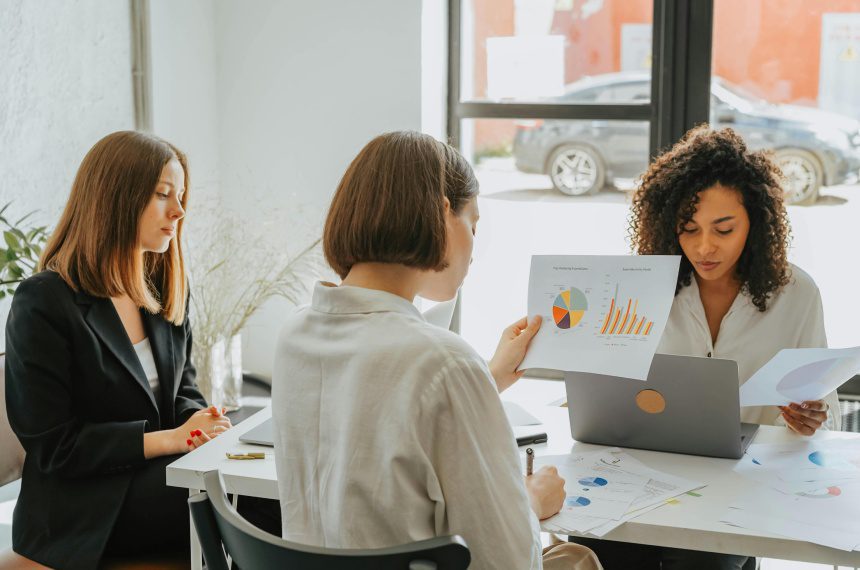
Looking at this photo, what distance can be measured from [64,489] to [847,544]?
4.86ft

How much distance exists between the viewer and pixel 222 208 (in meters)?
3.50

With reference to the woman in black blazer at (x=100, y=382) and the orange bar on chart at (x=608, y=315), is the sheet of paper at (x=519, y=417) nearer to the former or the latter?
the orange bar on chart at (x=608, y=315)

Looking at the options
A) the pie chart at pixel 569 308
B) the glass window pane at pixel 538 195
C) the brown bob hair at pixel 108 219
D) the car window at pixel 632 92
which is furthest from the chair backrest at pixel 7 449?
the car window at pixel 632 92

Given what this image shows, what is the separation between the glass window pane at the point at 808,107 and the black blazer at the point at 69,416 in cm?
222

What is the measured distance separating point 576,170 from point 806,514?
6.79ft

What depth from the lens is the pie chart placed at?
1744 millimetres

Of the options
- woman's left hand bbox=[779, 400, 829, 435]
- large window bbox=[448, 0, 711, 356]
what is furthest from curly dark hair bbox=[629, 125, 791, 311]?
large window bbox=[448, 0, 711, 356]

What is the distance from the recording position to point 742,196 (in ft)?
7.29

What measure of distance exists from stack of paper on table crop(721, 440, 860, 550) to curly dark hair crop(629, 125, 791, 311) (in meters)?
0.48

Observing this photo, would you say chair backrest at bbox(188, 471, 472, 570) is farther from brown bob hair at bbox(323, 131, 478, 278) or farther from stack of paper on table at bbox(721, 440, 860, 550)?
stack of paper on table at bbox(721, 440, 860, 550)

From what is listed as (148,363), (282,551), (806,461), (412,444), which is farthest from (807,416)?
→ (148,363)

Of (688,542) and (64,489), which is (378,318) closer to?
(688,542)

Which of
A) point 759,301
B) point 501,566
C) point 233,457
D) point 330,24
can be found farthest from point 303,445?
point 330,24

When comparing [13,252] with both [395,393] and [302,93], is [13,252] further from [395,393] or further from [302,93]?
[395,393]
